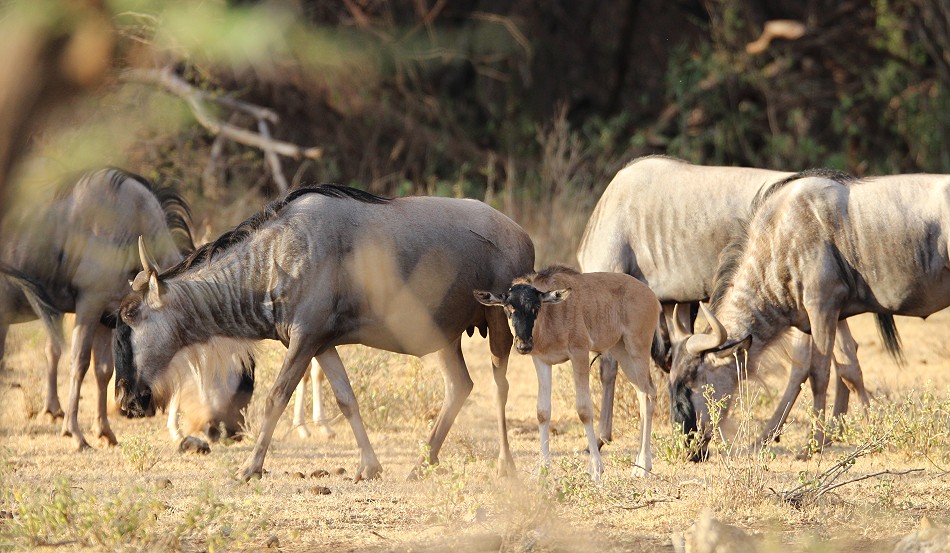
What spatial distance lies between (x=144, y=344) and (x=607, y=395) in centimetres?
317

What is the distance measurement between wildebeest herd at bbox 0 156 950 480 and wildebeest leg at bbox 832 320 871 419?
0.05 feet

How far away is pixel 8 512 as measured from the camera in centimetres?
571

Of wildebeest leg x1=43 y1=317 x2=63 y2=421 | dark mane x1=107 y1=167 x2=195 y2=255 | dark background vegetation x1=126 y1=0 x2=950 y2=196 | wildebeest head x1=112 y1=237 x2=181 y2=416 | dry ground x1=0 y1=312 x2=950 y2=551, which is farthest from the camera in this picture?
dark background vegetation x1=126 y1=0 x2=950 y2=196

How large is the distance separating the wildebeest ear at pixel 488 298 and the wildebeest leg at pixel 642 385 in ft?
3.19

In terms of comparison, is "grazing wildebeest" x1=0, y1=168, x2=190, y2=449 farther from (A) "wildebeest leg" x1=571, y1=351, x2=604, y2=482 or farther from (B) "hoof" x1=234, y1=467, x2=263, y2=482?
(A) "wildebeest leg" x1=571, y1=351, x2=604, y2=482

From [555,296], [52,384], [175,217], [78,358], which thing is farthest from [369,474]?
[52,384]

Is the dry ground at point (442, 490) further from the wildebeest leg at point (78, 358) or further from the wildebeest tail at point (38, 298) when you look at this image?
the wildebeest tail at point (38, 298)

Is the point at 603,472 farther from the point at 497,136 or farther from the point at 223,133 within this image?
the point at 497,136

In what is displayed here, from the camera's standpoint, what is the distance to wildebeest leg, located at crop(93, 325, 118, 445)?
8.41 metres

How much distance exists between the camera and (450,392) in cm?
742

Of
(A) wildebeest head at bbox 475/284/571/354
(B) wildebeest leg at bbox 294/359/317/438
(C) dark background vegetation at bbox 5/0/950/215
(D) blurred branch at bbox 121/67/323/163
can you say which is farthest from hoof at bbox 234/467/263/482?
(C) dark background vegetation at bbox 5/0/950/215

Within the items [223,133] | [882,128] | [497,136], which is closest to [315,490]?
[223,133]

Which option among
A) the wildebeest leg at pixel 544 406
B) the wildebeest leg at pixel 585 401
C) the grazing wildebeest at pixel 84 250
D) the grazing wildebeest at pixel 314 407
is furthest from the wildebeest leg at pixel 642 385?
the grazing wildebeest at pixel 84 250

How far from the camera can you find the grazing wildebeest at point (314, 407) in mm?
8750
